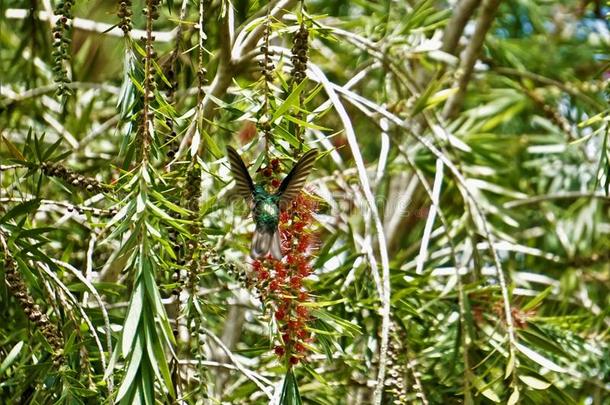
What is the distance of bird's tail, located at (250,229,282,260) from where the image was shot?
38.8 inches

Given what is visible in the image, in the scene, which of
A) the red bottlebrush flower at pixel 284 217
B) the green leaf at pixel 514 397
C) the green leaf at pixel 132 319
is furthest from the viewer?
the green leaf at pixel 514 397

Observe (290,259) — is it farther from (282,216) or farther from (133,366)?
(133,366)

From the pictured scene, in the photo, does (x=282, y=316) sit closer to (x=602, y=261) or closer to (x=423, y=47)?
(x=423, y=47)

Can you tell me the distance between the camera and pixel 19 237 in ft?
3.86

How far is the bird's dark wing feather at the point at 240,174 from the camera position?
0.99 metres

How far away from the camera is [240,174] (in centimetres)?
101

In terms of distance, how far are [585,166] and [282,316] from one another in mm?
1597

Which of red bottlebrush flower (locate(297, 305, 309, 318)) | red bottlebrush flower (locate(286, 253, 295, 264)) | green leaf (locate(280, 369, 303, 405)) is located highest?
red bottlebrush flower (locate(286, 253, 295, 264))

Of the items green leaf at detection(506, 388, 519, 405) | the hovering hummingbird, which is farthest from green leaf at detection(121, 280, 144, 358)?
green leaf at detection(506, 388, 519, 405)

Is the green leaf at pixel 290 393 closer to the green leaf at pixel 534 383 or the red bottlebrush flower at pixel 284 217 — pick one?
the red bottlebrush flower at pixel 284 217

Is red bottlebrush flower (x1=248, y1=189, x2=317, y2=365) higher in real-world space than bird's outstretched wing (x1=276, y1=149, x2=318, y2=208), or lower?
lower

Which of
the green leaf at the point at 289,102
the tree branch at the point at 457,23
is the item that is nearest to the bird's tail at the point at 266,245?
the green leaf at the point at 289,102

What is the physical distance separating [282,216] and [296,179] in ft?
0.20

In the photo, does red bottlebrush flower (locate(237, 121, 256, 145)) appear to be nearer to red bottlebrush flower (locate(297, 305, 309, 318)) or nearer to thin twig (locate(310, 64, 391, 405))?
thin twig (locate(310, 64, 391, 405))
